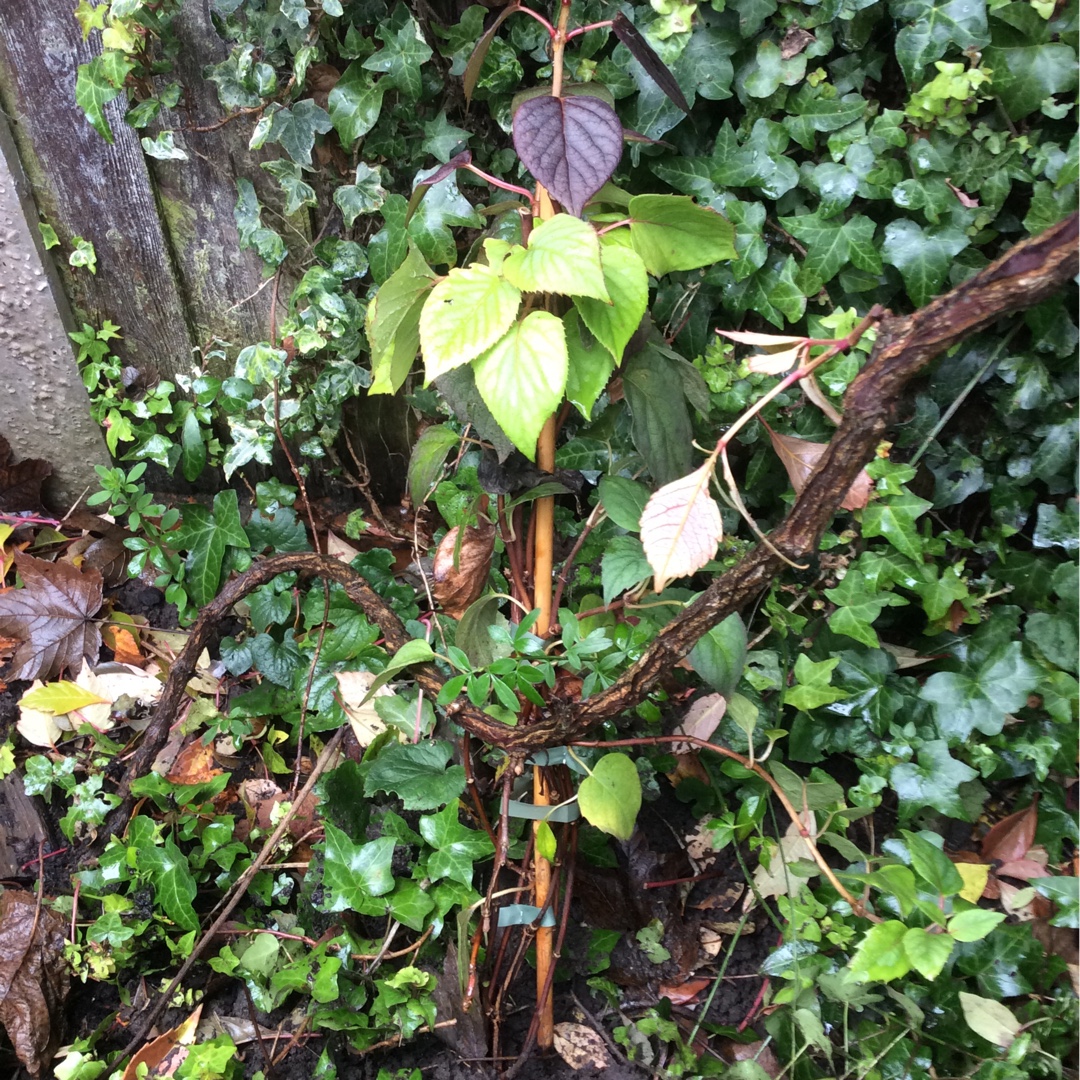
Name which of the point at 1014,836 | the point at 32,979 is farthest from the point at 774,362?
the point at 32,979

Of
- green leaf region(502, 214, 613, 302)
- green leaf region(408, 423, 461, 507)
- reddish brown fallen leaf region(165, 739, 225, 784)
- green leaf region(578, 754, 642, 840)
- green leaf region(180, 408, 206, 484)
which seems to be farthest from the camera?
green leaf region(180, 408, 206, 484)

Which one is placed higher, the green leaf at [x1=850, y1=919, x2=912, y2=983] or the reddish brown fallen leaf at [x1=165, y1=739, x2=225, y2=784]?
the reddish brown fallen leaf at [x1=165, y1=739, x2=225, y2=784]

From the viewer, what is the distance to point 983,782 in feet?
4.28

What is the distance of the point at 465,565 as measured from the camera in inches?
46.6

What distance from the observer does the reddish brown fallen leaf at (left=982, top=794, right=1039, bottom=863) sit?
4.00 feet

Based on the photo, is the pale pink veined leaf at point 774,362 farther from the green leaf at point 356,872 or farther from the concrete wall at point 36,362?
the concrete wall at point 36,362

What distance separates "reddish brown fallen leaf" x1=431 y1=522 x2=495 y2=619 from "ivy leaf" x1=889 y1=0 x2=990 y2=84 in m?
0.84

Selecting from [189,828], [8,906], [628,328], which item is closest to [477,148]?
→ [628,328]

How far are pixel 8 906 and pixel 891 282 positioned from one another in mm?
1730

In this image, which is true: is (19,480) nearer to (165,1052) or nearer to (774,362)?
(165,1052)

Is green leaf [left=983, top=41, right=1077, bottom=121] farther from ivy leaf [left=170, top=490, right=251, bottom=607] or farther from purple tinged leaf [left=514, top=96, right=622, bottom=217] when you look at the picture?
ivy leaf [left=170, top=490, right=251, bottom=607]

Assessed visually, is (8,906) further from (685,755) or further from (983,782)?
(983,782)

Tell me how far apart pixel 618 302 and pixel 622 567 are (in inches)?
13.1

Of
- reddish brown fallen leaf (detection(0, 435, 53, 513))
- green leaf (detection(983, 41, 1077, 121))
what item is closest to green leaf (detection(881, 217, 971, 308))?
green leaf (detection(983, 41, 1077, 121))
